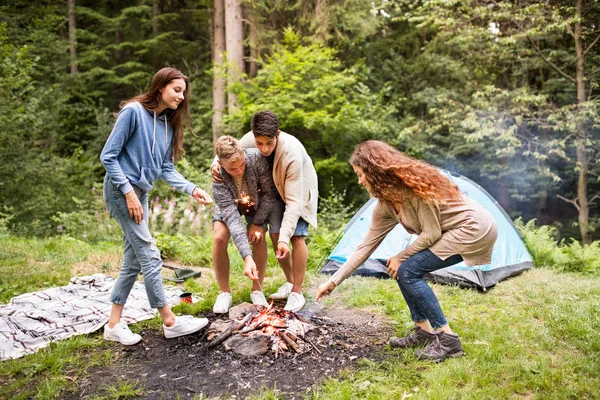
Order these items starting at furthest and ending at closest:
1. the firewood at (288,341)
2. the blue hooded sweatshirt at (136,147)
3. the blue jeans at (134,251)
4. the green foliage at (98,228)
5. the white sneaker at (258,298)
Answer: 1. the green foliage at (98,228)
2. the white sneaker at (258,298)
3. the firewood at (288,341)
4. the blue jeans at (134,251)
5. the blue hooded sweatshirt at (136,147)

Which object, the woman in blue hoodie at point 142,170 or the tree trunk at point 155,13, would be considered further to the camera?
the tree trunk at point 155,13

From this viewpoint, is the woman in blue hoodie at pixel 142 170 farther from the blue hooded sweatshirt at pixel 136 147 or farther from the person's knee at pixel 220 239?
the person's knee at pixel 220 239

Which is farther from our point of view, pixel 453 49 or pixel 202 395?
pixel 453 49

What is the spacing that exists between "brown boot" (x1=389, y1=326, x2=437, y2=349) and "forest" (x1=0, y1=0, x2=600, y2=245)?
19.3ft

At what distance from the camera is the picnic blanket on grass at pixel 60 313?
3176 mm

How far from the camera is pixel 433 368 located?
2.73 meters

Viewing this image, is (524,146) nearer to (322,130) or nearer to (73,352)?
(322,130)

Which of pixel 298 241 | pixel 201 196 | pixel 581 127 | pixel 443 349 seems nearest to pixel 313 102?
pixel 581 127

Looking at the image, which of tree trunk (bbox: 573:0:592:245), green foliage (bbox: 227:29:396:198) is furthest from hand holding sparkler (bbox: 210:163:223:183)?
tree trunk (bbox: 573:0:592:245)

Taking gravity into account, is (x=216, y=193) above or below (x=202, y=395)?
above

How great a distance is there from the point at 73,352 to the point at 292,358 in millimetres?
1461

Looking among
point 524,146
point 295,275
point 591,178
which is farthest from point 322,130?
point 295,275

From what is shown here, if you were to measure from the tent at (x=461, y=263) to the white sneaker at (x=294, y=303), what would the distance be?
1459 mm

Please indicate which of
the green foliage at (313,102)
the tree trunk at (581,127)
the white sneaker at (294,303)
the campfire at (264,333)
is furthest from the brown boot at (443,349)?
the tree trunk at (581,127)
